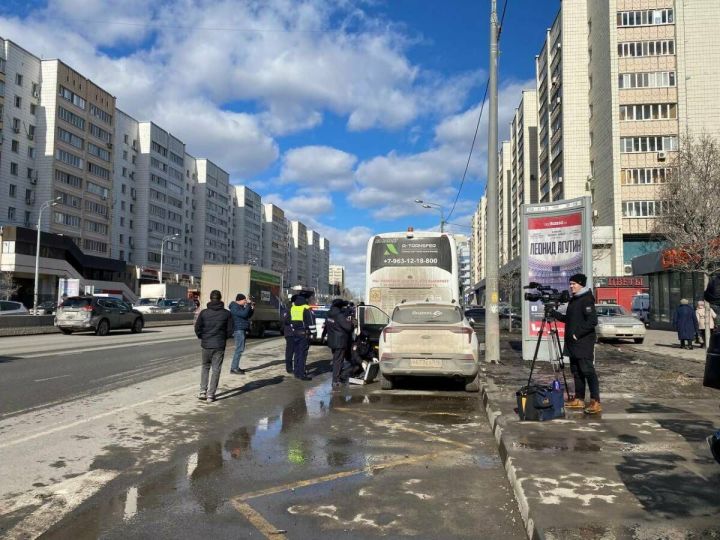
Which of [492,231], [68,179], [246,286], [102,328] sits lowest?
[102,328]

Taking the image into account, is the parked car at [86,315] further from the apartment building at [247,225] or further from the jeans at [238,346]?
the apartment building at [247,225]

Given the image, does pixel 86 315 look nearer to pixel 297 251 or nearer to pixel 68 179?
pixel 68 179

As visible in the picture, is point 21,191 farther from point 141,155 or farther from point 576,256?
point 576,256

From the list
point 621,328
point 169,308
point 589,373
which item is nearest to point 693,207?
point 621,328

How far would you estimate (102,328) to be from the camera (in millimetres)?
24438

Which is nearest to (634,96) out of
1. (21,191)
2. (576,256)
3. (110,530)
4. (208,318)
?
(576,256)

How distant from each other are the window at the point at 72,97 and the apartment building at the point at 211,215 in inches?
1541

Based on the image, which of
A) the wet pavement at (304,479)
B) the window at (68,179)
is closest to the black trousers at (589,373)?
the wet pavement at (304,479)

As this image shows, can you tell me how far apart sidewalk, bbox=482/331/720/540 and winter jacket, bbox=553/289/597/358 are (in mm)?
849

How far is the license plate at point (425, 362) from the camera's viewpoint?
31.0 ft

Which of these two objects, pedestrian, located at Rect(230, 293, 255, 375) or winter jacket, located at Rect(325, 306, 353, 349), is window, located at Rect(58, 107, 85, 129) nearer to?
pedestrian, located at Rect(230, 293, 255, 375)

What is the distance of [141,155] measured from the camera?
90.1 meters

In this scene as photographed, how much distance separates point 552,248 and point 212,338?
8.66 meters

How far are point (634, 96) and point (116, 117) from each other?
6923 centimetres
